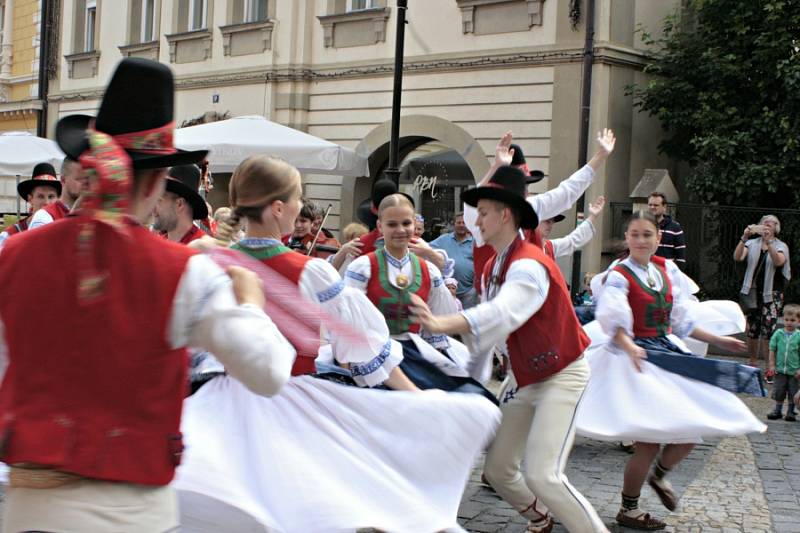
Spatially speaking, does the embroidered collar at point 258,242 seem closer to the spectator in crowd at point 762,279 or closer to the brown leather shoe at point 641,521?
the brown leather shoe at point 641,521

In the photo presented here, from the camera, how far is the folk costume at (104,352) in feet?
7.45

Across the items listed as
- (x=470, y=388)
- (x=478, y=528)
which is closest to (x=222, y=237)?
(x=470, y=388)

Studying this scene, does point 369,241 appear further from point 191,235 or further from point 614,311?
point 614,311

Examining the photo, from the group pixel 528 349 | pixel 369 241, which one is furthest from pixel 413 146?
pixel 528 349

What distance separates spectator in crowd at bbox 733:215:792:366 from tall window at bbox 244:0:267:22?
11431 millimetres

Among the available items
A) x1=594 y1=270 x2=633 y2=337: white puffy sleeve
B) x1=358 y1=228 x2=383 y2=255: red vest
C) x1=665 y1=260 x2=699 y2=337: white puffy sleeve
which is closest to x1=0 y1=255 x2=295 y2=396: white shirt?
x1=594 y1=270 x2=633 y2=337: white puffy sleeve

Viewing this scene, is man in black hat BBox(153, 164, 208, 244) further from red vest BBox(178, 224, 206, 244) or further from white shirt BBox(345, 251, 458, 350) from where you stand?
white shirt BBox(345, 251, 458, 350)

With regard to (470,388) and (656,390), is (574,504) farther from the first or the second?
(656,390)

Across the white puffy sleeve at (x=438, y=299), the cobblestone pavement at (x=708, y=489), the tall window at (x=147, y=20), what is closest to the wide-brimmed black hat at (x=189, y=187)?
the white puffy sleeve at (x=438, y=299)

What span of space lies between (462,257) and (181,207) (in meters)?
5.68

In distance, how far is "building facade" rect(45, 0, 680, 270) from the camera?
1543 cm

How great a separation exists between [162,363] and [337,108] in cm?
1674

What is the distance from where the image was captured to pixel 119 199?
2.27 metres

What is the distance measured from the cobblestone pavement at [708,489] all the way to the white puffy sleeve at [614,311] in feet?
3.63
